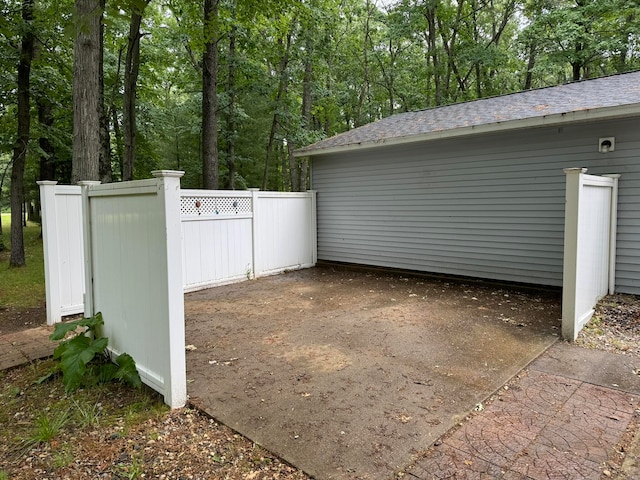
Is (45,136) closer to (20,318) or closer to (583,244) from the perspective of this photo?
(20,318)

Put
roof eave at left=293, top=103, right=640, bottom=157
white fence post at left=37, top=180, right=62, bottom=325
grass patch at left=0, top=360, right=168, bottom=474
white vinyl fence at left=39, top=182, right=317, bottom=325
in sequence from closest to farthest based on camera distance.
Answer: grass patch at left=0, top=360, right=168, bottom=474 < white fence post at left=37, top=180, right=62, bottom=325 < white vinyl fence at left=39, top=182, right=317, bottom=325 < roof eave at left=293, top=103, right=640, bottom=157

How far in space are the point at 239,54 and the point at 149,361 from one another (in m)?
11.2

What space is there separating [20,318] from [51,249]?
49.0 inches

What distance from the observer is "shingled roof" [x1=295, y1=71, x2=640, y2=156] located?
5.03 metres

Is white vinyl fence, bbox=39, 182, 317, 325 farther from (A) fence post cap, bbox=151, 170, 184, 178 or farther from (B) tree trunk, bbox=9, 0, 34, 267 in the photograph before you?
(B) tree trunk, bbox=9, 0, 34, 267

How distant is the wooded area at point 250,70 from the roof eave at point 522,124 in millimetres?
2976

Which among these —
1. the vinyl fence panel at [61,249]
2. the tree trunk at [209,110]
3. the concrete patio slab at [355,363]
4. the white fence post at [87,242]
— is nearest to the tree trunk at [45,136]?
the tree trunk at [209,110]

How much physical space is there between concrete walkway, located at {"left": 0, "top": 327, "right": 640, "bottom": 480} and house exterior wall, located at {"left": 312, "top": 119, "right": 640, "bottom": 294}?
281cm

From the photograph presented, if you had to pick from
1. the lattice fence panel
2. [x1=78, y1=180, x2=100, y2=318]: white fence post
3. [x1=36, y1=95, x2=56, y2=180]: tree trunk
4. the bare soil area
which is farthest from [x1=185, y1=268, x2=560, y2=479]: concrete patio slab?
[x1=36, y1=95, x2=56, y2=180]: tree trunk

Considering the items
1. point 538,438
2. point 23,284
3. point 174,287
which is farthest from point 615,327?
point 23,284

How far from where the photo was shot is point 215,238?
6500mm

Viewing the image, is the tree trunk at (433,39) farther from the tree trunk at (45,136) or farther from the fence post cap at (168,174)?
the fence post cap at (168,174)

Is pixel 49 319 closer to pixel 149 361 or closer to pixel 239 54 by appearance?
pixel 149 361

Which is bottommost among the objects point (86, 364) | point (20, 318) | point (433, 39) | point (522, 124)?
point (20, 318)
